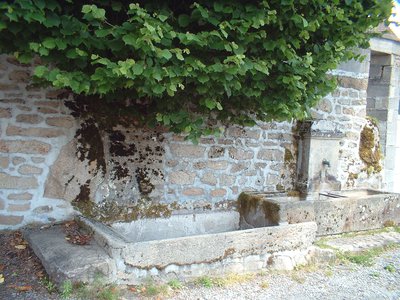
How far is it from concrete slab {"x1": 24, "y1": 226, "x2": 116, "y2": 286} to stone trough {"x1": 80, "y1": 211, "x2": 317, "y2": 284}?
2.5 inches

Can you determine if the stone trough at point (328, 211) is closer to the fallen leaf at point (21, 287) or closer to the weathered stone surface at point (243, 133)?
the weathered stone surface at point (243, 133)

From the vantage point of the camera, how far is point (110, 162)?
12.3ft

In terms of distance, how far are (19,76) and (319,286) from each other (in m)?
3.43

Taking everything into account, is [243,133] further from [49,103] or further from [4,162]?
[4,162]

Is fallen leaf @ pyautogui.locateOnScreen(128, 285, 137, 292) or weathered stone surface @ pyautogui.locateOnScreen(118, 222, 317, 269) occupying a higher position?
weathered stone surface @ pyautogui.locateOnScreen(118, 222, 317, 269)

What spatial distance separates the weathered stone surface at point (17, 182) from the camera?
11.1ft

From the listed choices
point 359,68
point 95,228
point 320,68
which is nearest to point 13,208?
point 95,228

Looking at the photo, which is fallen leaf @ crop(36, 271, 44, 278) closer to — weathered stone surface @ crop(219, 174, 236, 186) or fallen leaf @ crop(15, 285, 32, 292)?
fallen leaf @ crop(15, 285, 32, 292)

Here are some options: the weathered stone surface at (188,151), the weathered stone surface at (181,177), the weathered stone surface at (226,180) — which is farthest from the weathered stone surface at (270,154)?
the weathered stone surface at (181,177)

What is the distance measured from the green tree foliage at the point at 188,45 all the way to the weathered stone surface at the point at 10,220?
1.44 meters

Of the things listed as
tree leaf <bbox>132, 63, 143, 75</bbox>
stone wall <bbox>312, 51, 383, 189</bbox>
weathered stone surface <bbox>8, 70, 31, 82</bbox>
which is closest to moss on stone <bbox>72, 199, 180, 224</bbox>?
weathered stone surface <bbox>8, 70, 31, 82</bbox>

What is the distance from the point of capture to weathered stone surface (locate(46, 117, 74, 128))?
3539 millimetres

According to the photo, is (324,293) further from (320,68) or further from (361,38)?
(361,38)

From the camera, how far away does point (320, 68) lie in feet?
10.5
